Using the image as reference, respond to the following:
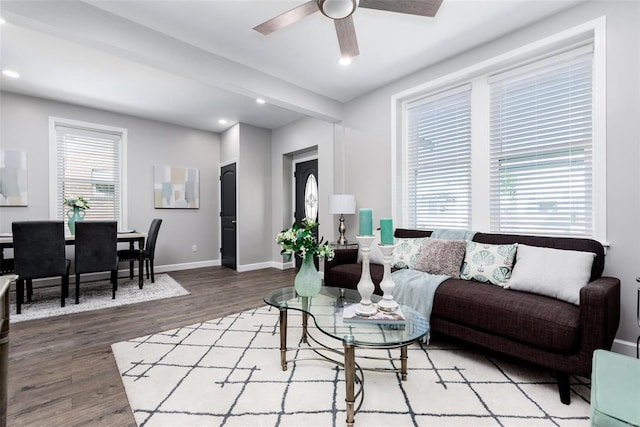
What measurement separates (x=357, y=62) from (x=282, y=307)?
8.85ft

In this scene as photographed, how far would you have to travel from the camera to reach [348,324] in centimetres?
161

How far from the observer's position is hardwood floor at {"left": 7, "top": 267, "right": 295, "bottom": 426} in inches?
61.4

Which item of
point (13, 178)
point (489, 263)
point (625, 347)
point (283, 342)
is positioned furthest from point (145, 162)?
point (625, 347)

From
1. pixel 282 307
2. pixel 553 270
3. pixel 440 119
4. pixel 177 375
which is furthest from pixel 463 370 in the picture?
pixel 440 119

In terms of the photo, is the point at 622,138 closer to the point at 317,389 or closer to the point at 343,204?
the point at 343,204

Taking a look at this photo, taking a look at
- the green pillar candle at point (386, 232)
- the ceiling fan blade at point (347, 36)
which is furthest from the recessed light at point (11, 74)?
the green pillar candle at point (386, 232)

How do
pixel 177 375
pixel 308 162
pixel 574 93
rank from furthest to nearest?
1. pixel 308 162
2. pixel 574 93
3. pixel 177 375

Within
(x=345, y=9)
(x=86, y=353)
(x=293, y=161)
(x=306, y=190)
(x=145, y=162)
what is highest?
(x=345, y=9)

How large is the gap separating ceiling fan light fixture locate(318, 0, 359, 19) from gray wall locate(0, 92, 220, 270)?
4.37 m

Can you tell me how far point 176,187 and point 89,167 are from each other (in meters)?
1.26

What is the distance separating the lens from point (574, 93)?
2430 millimetres

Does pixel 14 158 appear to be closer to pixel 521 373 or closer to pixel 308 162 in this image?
pixel 308 162

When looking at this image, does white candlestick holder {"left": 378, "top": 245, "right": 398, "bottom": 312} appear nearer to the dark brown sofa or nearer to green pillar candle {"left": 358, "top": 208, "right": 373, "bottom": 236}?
green pillar candle {"left": 358, "top": 208, "right": 373, "bottom": 236}

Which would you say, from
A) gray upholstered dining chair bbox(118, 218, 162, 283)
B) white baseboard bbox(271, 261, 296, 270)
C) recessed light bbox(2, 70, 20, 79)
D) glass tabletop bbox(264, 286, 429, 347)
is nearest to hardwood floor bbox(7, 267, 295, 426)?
gray upholstered dining chair bbox(118, 218, 162, 283)
